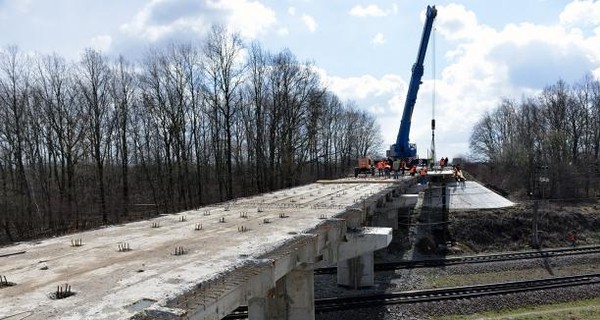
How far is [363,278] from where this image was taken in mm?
21266

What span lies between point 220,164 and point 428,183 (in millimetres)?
18416

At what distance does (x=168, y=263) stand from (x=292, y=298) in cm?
592

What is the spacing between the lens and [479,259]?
26500 millimetres

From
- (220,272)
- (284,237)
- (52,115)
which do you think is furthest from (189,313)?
(52,115)

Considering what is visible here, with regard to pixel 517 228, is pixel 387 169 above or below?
above

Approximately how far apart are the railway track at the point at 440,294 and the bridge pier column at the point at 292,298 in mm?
4210

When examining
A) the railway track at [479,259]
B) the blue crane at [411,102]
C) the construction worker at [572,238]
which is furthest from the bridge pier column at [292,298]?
the blue crane at [411,102]

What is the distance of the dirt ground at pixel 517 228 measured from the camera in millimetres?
30812

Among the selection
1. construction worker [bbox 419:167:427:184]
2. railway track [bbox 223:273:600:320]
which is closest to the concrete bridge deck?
railway track [bbox 223:273:600:320]

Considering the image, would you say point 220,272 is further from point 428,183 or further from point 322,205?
point 428,183

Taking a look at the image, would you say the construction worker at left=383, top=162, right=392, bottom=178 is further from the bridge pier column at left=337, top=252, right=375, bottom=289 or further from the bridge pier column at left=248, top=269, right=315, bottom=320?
the bridge pier column at left=248, top=269, right=315, bottom=320

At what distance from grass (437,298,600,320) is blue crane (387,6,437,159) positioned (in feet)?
64.5

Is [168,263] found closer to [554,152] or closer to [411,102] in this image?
[411,102]

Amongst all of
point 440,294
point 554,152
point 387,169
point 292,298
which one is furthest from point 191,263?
point 554,152
